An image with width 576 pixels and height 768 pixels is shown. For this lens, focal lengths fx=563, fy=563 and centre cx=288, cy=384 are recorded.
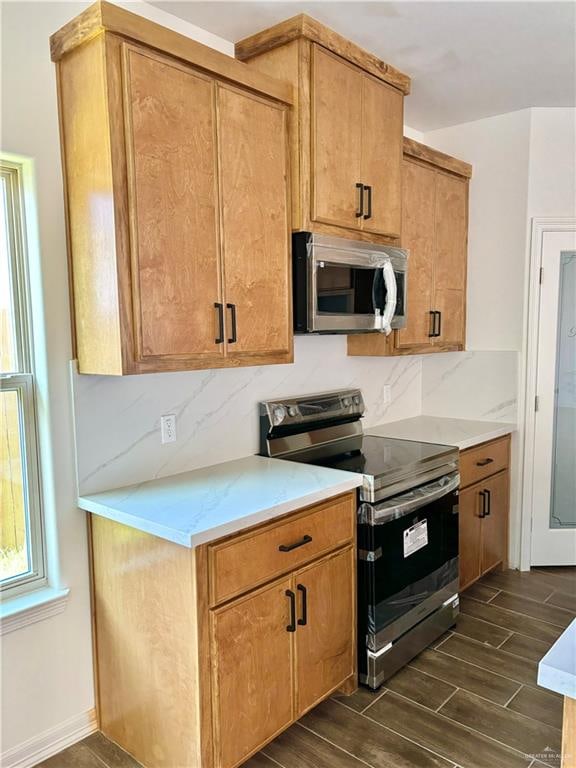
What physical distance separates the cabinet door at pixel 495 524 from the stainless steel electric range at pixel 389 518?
20.7 inches

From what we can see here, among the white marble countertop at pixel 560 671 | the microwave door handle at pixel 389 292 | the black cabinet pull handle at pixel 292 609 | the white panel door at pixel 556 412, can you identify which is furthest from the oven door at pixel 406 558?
the white marble countertop at pixel 560 671

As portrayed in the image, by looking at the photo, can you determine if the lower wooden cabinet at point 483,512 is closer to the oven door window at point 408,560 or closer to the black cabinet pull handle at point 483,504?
the black cabinet pull handle at point 483,504

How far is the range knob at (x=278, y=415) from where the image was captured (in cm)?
257

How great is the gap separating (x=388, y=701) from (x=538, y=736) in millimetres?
546

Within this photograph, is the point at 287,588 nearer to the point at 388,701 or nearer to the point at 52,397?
the point at 388,701

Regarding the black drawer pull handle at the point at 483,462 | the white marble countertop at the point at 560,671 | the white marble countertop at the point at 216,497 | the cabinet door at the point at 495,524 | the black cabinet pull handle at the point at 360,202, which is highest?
the black cabinet pull handle at the point at 360,202

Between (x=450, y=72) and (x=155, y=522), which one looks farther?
(x=450, y=72)

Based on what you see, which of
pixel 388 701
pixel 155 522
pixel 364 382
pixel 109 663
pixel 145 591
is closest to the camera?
pixel 155 522

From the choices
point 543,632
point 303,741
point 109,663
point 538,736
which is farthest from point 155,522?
point 543,632

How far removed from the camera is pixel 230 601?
1.74 meters

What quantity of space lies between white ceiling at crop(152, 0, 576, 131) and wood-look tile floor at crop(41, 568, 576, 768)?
2.69 metres

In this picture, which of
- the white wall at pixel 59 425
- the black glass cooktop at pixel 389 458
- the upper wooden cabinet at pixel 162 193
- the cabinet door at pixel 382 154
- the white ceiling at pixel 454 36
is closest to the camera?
the upper wooden cabinet at pixel 162 193

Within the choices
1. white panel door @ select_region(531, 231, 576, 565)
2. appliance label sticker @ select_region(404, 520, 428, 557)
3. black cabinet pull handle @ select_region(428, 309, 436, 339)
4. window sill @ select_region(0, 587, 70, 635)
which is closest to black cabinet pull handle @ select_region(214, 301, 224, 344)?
window sill @ select_region(0, 587, 70, 635)

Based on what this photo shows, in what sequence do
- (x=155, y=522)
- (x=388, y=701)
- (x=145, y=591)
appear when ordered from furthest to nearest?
(x=388, y=701) < (x=145, y=591) < (x=155, y=522)
